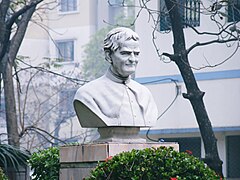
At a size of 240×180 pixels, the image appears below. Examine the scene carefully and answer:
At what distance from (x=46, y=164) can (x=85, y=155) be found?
A: 1.28 meters

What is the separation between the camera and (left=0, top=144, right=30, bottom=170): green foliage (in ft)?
53.7

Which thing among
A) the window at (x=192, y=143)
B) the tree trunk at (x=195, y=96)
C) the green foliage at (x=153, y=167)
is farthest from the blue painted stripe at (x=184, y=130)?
the green foliage at (x=153, y=167)

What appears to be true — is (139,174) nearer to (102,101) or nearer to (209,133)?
(102,101)

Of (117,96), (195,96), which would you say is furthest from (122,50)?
(195,96)

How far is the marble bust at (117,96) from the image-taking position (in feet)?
38.2

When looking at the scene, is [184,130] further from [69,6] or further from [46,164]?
[69,6]

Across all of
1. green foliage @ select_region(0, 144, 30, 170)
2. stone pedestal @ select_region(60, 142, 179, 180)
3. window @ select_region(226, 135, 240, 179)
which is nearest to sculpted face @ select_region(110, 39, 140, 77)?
stone pedestal @ select_region(60, 142, 179, 180)

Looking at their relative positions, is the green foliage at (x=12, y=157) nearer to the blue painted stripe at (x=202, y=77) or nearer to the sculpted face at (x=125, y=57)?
the sculpted face at (x=125, y=57)

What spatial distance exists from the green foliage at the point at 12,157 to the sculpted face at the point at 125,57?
4.94 meters

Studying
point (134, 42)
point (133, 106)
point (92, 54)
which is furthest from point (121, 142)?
point (92, 54)

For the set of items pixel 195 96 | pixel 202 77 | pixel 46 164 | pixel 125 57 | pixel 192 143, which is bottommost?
pixel 192 143

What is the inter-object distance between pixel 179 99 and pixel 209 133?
7.79m

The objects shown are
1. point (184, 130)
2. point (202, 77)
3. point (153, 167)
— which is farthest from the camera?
point (184, 130)

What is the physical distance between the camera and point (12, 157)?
1639cm
